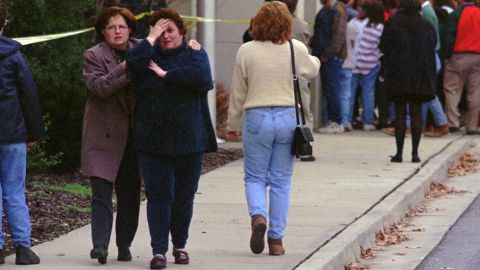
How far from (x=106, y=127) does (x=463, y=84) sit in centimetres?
1168

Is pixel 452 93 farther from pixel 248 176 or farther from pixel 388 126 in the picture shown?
pixel 248 176

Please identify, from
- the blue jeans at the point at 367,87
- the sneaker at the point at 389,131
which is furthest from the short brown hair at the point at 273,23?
the blue jeans at the point at 367,87

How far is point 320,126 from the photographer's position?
20266 millimetres

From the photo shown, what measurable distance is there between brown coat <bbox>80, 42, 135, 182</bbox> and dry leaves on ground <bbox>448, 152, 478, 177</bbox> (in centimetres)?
747

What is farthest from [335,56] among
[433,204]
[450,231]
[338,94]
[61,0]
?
[450,231]

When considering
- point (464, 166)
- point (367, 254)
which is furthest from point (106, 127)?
point (464, 166)

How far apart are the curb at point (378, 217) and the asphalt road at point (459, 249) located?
51cm

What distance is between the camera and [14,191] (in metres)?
8.53

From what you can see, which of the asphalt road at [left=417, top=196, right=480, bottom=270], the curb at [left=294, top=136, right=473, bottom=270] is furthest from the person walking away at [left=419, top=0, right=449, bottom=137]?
the asphalt road at [left=417, top=196, right=480, bottom=270]

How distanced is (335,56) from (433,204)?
20.3 ft

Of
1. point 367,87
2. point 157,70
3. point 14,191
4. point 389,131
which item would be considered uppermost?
point 157,70

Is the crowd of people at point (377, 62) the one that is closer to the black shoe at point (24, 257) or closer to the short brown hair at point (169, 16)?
the short brown hair at point (169, 16)

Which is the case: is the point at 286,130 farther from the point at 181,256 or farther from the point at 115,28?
the point at 115,28

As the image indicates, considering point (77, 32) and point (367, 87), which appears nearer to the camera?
point (77, 32)
